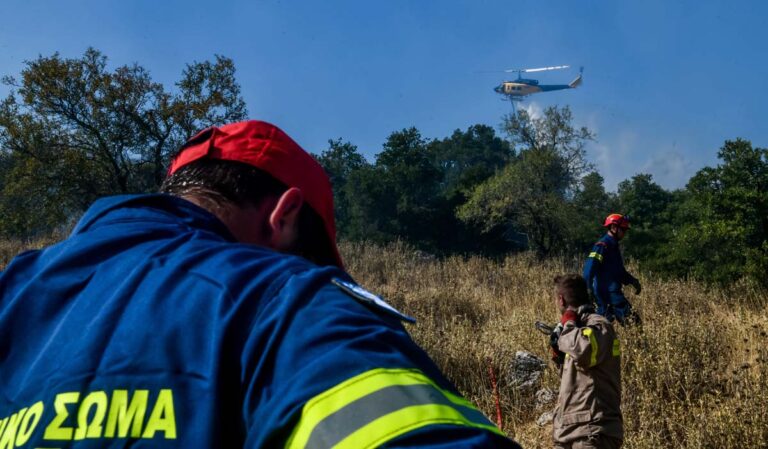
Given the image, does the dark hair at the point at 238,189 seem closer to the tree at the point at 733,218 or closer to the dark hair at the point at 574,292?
the dark hair at the point at 574,292

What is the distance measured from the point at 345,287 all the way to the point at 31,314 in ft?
1.47

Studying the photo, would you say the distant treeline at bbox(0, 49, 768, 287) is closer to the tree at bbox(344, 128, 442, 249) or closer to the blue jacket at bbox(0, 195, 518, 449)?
the tree at bbox(344, 128, 442, 249)

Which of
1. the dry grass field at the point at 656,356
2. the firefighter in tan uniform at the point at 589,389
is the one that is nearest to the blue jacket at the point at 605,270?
the dry grass field at the point at 656,356

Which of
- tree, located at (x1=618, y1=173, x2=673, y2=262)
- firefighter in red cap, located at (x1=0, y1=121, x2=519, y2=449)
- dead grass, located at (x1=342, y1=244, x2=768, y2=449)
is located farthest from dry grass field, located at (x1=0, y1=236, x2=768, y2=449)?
tree, located at (x1=618, y1=173, x2=673, y2=262)

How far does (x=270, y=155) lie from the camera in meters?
1.22

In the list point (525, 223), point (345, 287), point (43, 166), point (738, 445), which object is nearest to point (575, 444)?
point (738, 445)

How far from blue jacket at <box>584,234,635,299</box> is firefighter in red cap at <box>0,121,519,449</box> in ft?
23.8

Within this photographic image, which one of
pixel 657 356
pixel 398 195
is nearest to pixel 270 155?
pixel 657 356

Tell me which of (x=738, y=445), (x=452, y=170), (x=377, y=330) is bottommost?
(x=738, y=445)

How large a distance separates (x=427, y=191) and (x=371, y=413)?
27.8 meters

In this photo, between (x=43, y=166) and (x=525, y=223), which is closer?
(x=43, y=166)

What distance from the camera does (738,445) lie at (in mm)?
4727

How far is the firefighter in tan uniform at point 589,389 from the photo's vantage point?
160 inches

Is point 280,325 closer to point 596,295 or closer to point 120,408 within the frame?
point 120,408
